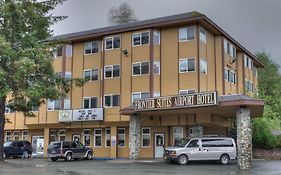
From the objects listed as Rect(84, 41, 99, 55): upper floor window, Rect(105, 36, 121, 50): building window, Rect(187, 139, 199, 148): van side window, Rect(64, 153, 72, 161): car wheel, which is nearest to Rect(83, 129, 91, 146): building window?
Rect(64, 153, 72, 161): car wheel

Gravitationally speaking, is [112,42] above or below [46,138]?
above

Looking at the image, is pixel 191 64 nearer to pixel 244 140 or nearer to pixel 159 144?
pixel 159 144

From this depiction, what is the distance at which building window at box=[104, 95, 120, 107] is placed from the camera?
137 feet

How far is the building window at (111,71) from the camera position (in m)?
42.0

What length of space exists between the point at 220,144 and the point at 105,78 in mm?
15699

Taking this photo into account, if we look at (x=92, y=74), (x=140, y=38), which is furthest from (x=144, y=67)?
(x=92, y=74)

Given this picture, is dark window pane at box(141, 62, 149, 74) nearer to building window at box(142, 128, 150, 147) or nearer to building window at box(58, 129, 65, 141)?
building window at box(142, 128, 150, 147)

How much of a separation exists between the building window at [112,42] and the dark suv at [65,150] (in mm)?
10444

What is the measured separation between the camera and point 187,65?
38.4 metres

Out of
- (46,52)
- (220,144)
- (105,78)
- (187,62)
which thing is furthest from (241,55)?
(46,52)

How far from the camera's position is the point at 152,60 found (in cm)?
3950

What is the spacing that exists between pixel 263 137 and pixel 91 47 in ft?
63.7

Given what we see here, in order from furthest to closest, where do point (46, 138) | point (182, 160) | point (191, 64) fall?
point (46, 138)
point (191, 64)
point (182, 160)

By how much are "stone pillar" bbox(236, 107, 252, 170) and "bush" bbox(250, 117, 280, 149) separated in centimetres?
1443
